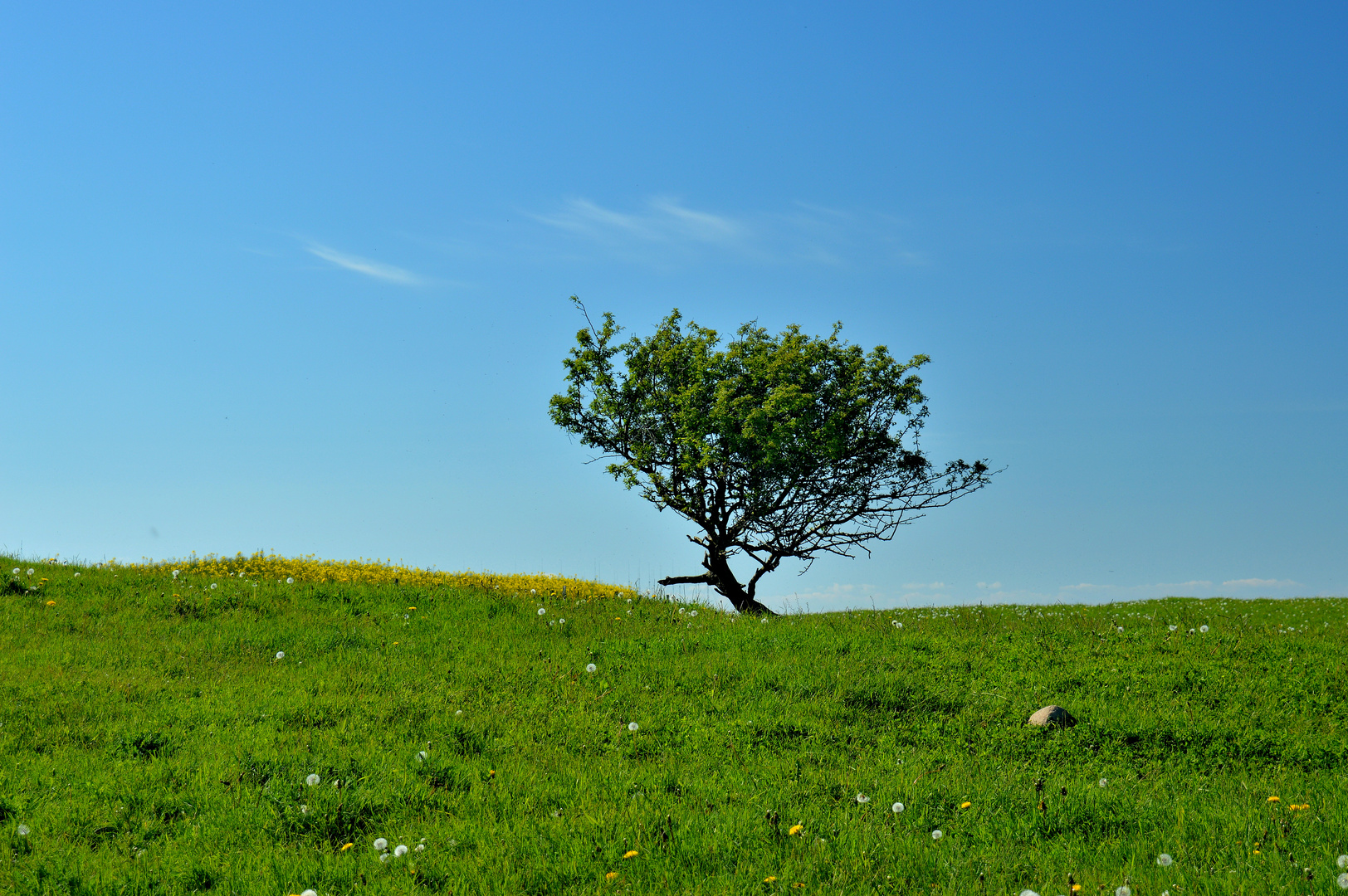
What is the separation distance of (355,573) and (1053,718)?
58.5 ft

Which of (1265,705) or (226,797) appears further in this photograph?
(1265,705)

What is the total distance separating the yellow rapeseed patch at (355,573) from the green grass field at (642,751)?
207 inches

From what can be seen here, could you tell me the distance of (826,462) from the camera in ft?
82.9

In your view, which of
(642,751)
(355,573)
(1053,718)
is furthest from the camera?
(355,573)

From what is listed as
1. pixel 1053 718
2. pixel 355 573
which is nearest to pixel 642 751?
pixel 1053 718

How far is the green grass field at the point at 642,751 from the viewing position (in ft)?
21.1

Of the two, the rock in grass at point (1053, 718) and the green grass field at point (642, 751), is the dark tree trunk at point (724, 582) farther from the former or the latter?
the rock in grass at point (1053, 718)

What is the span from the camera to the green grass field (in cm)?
645

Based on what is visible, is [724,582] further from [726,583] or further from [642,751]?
[642,751]

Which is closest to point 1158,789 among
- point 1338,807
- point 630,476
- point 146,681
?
point 1338,807

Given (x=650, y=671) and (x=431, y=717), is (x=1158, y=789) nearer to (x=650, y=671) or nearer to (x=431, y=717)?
(x=650, y=671)

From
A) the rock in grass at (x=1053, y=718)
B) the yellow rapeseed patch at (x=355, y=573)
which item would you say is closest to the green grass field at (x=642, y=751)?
the rock in grass at (x=1053, y=718)

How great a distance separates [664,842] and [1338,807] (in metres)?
5.89

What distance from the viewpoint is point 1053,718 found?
33.9ft
